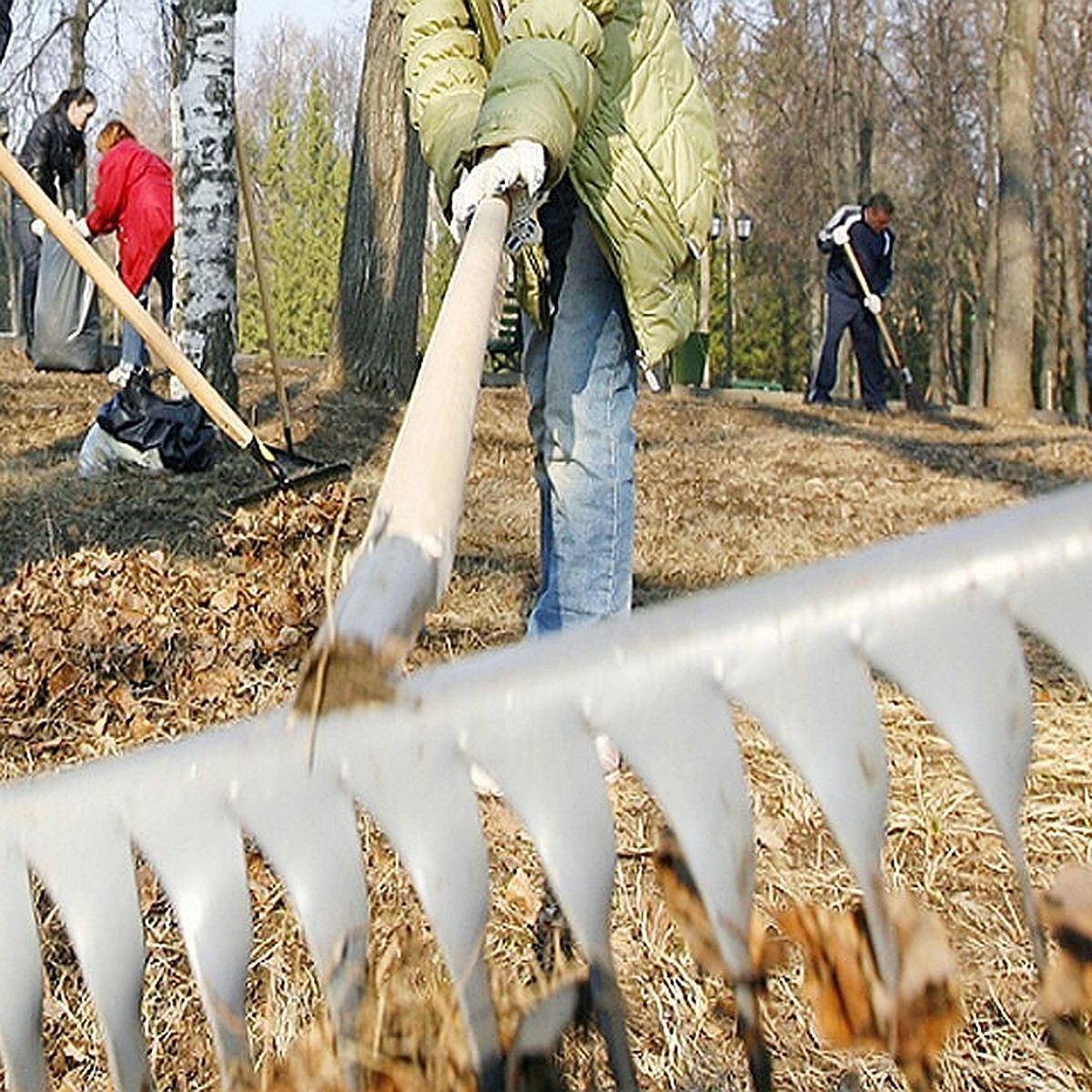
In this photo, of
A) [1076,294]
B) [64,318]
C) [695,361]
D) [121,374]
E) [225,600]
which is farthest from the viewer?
[695,361]

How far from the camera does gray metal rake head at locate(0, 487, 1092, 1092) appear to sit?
1.00 metres

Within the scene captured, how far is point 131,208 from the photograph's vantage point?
28.9ft

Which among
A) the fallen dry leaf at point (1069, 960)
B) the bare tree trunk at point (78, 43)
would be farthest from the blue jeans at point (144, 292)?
the bare tree trunk at point (78, 43)

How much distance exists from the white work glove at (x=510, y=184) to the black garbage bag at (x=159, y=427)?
154 inches

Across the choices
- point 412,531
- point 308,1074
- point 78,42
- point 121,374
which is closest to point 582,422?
point 412,531

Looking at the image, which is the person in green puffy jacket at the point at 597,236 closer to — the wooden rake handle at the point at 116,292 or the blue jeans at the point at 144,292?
the wooden rake handle at the point at 116,292

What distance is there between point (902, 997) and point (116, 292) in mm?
4298

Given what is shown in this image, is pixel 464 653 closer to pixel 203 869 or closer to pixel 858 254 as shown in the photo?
pixel 203 869

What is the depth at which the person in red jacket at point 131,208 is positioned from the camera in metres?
8.69

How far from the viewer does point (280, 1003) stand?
2.09 metres

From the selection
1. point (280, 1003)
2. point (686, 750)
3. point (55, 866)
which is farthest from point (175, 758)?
point (280, 1003)

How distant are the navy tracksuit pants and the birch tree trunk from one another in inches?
263

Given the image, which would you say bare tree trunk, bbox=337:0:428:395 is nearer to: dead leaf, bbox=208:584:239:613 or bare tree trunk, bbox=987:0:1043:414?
dead leaf, bbox=208:584:239:613

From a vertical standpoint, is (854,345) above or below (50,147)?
below
